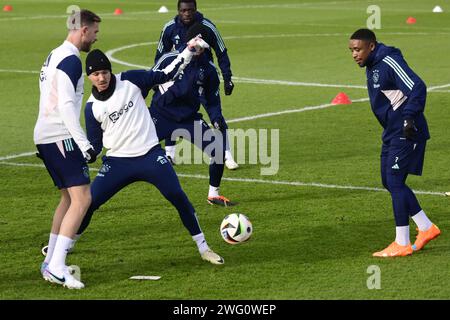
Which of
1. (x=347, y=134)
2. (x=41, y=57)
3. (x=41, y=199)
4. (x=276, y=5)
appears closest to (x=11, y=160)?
(x=41, y=199)

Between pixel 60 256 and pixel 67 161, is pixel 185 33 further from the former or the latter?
pixel 60 256

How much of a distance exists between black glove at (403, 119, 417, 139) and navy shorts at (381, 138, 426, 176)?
1.07ft

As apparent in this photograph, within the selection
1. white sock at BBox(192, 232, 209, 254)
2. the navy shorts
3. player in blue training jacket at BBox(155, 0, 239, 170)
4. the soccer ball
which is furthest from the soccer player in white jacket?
player in blue training jacket at BBox(155, 0, 239, 170)

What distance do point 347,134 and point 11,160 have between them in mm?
5283

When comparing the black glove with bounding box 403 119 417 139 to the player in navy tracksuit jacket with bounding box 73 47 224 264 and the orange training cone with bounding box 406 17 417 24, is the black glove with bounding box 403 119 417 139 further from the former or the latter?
the orange training cone with bounding box 406 17 417 24

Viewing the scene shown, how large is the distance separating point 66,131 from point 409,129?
123 inches

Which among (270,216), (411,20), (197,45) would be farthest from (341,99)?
(411,20)

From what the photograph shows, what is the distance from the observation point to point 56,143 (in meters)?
10.0

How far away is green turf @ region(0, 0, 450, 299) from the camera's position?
9.87m

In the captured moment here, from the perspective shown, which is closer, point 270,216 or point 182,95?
point 270,216

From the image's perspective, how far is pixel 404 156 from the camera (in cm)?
1084

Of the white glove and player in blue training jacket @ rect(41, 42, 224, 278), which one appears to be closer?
player in blue training jacket @ rect(41, 42, 224, 278)

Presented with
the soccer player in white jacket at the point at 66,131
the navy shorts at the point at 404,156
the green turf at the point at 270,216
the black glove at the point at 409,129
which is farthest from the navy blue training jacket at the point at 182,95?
the black glove at the point at 409,129

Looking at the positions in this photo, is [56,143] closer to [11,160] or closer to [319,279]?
Result: [319,279]
